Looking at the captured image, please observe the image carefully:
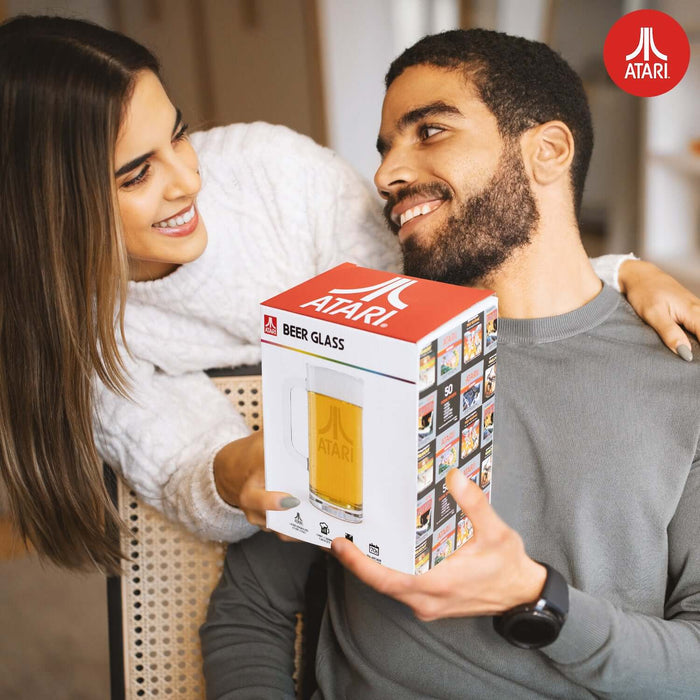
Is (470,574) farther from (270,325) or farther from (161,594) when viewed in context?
(161,594)

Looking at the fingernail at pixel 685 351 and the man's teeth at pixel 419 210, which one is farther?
the man's teeth at pixel 419 210

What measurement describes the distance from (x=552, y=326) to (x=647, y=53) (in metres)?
0.53

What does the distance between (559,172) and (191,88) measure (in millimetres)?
2243

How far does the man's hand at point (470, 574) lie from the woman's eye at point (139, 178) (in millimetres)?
597

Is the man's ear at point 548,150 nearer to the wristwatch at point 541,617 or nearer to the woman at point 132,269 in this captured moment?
the woman at point 132,269

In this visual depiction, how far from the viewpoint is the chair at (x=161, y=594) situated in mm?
1314

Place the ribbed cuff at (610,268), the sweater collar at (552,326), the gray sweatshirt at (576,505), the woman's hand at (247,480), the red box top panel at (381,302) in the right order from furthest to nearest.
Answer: the ribbed cuff at (610,268)
the sweater collar at (552,326)
the gray sweatshirt at (576,505)
the woman's hand at (247,480)
the red box top panel at (381,302)

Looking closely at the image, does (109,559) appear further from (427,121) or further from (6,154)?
(427,121)

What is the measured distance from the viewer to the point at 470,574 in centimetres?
86

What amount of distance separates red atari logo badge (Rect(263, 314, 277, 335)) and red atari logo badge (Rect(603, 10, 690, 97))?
839mm

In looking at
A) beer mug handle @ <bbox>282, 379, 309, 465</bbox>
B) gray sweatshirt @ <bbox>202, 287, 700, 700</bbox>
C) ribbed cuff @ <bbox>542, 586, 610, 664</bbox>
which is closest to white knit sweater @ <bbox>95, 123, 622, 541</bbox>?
gray sweatshirt @ <bbox>202, 287, 700, 700</bbox>

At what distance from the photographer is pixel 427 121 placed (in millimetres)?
1199

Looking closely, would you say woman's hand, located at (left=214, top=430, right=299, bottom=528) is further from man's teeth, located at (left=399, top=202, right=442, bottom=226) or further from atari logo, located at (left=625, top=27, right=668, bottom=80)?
atari logo, located at (left=625, top=27, right=668, bottom=80)

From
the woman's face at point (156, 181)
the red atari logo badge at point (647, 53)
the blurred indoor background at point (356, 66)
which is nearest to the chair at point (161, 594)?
the woman's face at point (156, 181)
